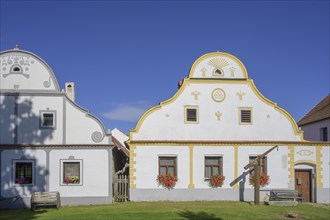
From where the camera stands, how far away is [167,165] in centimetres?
Result: 2405

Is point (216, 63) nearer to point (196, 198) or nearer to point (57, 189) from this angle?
point (196, 198)

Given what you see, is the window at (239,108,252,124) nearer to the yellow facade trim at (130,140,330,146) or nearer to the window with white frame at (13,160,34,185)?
the yellow facade trim at (130,140,330,146)

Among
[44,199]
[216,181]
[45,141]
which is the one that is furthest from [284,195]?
[45,141]

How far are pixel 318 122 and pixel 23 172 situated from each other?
21340 mm

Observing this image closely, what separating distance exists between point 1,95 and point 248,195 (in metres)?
14.9

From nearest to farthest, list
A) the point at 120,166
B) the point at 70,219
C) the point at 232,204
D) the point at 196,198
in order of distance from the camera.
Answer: the point at 70,219 → the point at 232,204 → the point at 196,198 → the point at 120,166

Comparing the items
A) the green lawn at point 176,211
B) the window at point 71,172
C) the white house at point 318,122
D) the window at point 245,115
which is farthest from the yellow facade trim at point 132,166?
the white house at point 318,122

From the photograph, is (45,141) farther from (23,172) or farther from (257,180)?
(257,180)

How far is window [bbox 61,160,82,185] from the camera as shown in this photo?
75.2ft

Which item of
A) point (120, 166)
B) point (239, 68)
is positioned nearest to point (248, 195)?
point (239, 68)

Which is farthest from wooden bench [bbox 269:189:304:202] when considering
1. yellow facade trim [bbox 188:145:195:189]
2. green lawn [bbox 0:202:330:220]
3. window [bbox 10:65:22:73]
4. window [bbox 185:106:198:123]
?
window [bbox 10:65:22:73]

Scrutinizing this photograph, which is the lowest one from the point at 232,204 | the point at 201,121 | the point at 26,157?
the point at 232,204

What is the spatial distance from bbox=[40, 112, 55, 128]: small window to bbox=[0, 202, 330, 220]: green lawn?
459cm

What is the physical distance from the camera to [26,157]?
74.9 ft
